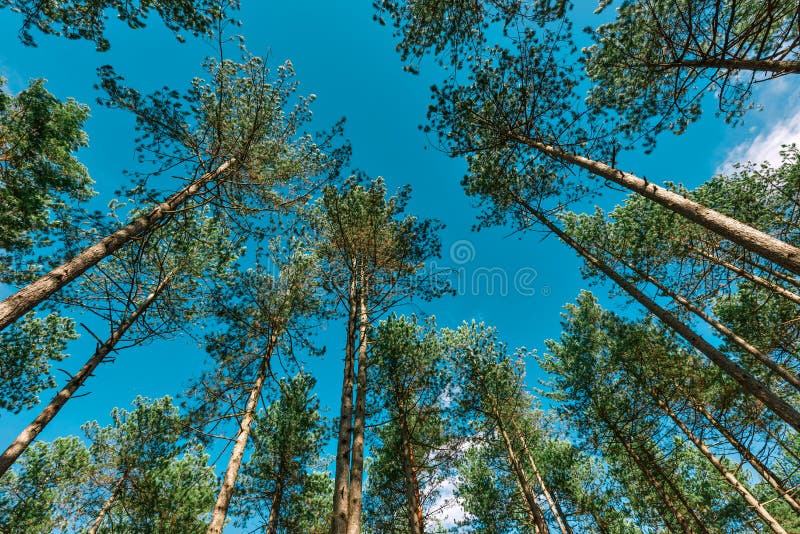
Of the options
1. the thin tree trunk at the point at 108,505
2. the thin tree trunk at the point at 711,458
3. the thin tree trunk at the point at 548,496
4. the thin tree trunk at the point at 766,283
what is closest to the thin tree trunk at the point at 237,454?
the thin tree trunk at the point at 108,505

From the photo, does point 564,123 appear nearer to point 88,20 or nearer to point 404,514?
point 88,20

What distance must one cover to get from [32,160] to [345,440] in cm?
1187

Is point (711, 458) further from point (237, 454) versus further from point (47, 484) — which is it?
point (47, 484)

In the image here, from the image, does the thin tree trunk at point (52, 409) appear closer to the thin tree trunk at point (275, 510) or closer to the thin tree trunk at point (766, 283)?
the thin tree trunk at point (275, 510)

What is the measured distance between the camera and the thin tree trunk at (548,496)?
11.2 meters

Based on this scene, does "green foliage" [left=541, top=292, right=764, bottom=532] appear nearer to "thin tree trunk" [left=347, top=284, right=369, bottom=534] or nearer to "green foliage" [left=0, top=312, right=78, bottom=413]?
"thin tree trunk" [left=347, top=284, right=369, bottom=534]

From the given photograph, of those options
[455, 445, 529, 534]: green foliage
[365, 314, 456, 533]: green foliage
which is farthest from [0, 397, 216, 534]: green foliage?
[455, 445, 529, 534]: green foliage

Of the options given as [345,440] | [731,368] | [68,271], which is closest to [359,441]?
[345,440]

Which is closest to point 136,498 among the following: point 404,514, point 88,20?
point 404,514

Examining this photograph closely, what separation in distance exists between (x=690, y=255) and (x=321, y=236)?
39.9 feet

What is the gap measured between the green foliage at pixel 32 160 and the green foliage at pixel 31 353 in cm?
183

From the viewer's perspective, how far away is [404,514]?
1101 cm

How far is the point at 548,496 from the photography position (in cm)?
1196

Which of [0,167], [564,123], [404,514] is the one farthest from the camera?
[404,514]
